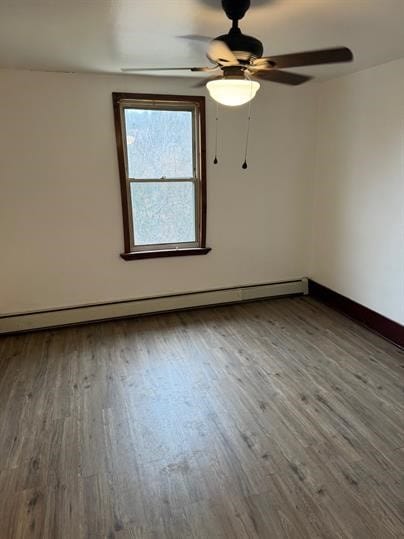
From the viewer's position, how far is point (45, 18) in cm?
196

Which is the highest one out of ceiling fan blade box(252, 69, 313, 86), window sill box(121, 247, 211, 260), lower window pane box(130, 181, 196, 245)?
ceiling fan blade box(252, 69, 313, 86)

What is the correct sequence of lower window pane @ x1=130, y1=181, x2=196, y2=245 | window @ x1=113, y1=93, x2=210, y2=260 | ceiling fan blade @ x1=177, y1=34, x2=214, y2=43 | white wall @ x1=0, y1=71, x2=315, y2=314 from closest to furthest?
ceiling fan blade @ x1=177, y1=34, x2=214, y2=43 < white wall @ x1=0, y1=71, x2=315, y2=314 < window @ x1=113, y1=93, x2=210, y2=260 < lower window pane @ x1=130, y1=181, x2=196, y2=245

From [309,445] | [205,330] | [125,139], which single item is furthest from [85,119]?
[309,445]

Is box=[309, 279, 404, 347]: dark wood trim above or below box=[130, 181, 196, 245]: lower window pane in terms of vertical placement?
below

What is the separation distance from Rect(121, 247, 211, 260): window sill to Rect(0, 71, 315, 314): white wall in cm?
7

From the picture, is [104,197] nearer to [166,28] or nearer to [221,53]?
[166,28]

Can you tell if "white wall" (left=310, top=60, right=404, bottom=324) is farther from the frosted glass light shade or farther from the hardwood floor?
the frosted glass light shade

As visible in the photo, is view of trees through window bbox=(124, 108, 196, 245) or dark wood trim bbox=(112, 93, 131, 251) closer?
dark wood trim bbox=(112, 93, 131, 251)

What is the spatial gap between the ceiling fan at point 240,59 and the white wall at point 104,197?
163cm

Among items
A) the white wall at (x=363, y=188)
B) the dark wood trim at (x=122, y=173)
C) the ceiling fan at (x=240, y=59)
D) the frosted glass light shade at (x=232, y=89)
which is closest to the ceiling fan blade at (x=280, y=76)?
the ceiling fan at (x=240, y=59)

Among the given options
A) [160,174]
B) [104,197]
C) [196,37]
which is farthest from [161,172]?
[196,37]

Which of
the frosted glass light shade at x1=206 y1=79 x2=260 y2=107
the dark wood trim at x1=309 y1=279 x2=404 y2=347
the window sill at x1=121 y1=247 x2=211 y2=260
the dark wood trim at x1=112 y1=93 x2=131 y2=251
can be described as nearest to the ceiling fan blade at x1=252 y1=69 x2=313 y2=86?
the frosted glass light shade at x1=206 y1=79 x2=260 y2=107

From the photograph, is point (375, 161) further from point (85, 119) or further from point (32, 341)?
point (32, 341)

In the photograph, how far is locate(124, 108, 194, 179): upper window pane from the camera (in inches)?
137
